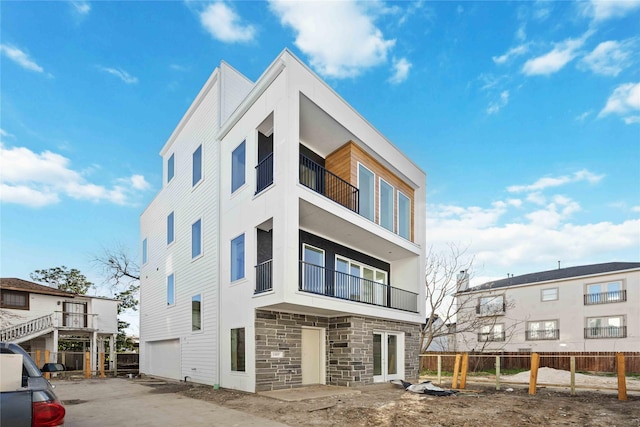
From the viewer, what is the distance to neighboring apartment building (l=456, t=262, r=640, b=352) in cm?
2725

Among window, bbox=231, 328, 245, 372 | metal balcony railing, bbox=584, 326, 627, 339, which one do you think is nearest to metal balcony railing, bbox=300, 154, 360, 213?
window, bbox=231, 328, 245, 372

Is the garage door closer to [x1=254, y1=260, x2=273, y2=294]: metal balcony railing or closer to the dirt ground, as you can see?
the dirt ground

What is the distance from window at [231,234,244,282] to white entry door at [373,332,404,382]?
5.57 m

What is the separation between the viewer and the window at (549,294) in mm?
30869

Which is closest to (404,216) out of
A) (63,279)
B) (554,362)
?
(554,362)

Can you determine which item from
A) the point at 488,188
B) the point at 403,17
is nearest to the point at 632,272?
the point at 488,188

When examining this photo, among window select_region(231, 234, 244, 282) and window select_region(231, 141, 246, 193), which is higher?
window select_region(231, 141, 246, 193)

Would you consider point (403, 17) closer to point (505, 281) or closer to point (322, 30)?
point (322, 30)

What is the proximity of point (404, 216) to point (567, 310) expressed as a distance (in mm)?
20733

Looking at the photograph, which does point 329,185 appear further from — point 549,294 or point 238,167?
point 549,294

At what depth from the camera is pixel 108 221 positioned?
24.8 m

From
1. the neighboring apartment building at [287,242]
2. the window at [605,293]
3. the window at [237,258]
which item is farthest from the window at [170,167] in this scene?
the window at [605,293]

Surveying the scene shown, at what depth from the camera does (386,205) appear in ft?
52.6

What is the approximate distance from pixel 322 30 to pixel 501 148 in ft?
30.8
